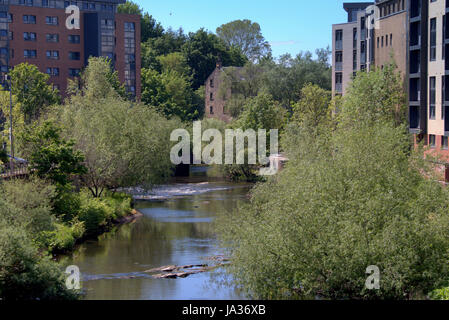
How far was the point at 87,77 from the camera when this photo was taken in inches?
2608

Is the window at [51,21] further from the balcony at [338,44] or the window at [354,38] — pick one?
the window at [354,38]

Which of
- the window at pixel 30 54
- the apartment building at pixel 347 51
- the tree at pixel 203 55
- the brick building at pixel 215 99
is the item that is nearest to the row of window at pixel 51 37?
the window at pixel 30 54

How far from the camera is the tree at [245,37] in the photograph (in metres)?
125

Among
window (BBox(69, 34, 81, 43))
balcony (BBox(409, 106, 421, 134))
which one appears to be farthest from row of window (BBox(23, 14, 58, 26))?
balcony (BBox(409, 106, 421, 134))

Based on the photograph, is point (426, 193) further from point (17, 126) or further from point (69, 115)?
point (17, 126)

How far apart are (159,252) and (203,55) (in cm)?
7358

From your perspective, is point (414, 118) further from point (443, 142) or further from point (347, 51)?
point (347, 51)

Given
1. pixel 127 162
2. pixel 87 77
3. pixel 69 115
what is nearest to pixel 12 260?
pixel 127 162

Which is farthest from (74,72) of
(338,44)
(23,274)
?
(23,274)

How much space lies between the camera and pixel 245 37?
126 meters

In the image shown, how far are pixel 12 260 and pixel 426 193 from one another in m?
15.4

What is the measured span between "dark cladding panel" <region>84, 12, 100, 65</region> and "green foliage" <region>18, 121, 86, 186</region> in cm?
4037

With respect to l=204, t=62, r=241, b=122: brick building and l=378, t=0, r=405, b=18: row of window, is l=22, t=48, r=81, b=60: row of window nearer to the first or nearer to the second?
l=204, t=62, r=241, b=122: brick building

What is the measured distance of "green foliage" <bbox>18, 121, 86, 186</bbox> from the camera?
40406mm
